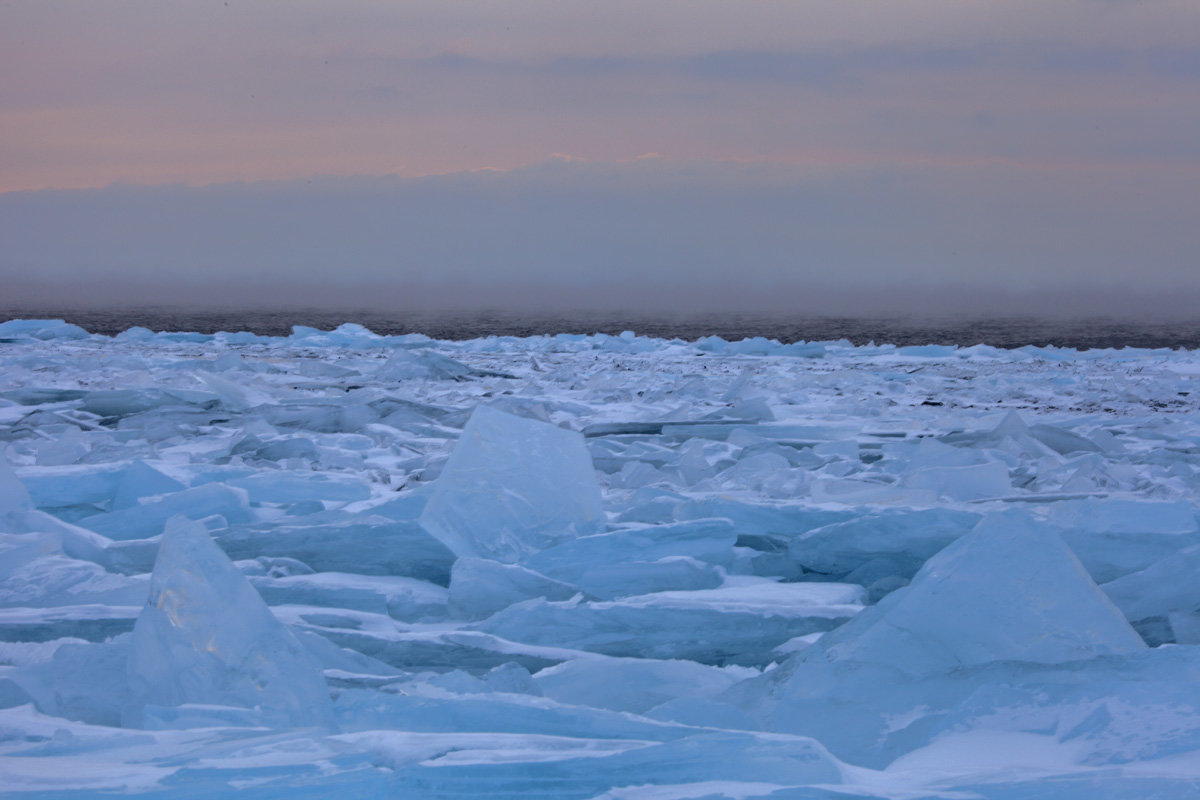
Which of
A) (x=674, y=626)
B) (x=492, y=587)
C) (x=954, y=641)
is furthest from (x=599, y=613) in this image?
(x=954, y=641)

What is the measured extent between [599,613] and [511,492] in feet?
2.20

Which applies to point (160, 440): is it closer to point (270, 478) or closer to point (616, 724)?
point (270, 478)

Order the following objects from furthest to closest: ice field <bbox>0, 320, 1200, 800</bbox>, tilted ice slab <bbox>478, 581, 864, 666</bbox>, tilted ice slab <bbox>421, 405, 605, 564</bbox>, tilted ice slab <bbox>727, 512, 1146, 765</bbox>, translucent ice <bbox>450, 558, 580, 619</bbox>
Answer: tilted ice slab <bbox>421, 405, 605, 564</bbox> → translucent ice <bbox>450, 558, 580, 619</bbox> → tilted ice slab <bbox>478, 581, 864, 666</bbox> → tilted ice slab <bbox>727, 512, 1146, 765</bbox> → ice field <bbox>0, 320, 1200, 800</bbox>

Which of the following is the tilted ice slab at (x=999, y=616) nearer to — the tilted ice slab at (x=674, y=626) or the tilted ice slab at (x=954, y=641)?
the tilted ice slab at (x=954, y=641)

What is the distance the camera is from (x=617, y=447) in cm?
456

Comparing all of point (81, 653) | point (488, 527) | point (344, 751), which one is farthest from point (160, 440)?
point (344, 751)

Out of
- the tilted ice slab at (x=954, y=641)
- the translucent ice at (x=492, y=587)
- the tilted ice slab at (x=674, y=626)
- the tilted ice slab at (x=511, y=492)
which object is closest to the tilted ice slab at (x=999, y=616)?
the tilted ice slab at (x=954, y=641)

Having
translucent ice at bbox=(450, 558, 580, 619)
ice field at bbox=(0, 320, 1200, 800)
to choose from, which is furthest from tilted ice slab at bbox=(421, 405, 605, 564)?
translucent ice at bbox=(450, 558, 580, 619)

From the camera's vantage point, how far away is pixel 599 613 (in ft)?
6.88

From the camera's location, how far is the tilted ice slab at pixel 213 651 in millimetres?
1518

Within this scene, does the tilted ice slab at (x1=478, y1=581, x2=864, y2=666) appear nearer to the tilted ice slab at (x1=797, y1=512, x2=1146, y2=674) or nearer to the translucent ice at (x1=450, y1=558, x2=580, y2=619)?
the translucent ice at (x1=450, y1=558, x2=580, y2=619)

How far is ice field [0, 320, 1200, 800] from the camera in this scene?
4.04 feet

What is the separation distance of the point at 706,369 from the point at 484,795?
8.48 meters

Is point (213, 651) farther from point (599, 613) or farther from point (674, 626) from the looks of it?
point (674, 626)
